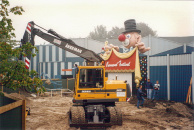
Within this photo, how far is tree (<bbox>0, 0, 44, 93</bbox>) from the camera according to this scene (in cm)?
678

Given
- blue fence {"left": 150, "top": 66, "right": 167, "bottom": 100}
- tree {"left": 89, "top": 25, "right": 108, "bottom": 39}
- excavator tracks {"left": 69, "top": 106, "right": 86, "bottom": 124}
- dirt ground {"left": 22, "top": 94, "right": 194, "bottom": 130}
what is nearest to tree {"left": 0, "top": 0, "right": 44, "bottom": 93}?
excavator tracks {"left": 69, "top": 106, "right": 86, "bottom": 124}

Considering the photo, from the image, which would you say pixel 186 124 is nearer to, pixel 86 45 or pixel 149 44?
→ pixel 149 44

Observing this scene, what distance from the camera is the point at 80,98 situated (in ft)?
34.6

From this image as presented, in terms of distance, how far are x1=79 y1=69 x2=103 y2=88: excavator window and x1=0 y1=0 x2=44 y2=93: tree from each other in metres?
3.42

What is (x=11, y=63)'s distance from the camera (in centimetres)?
682

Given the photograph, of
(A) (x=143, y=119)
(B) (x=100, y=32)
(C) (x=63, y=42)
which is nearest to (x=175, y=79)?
(A) (x=143, y=119)

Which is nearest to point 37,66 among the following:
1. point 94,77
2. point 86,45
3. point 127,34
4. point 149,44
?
point 86,45

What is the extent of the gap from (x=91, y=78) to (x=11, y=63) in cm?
457

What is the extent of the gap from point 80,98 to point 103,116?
4.83 ft

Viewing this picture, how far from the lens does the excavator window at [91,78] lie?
10523mm

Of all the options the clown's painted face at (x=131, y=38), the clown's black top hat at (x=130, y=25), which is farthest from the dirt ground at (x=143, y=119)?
the clown's black top hat at (x=130, y=25)

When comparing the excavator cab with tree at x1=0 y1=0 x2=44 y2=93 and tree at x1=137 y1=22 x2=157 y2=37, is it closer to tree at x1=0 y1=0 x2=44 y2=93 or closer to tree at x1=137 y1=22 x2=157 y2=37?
tree at x1=0 y1=0 x2=44 y2=93

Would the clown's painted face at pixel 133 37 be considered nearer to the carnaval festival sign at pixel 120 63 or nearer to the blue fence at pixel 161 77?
the carnaval festival sign at pixel 120 63

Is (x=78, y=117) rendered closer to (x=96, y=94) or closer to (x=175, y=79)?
(x=96, y=94)
